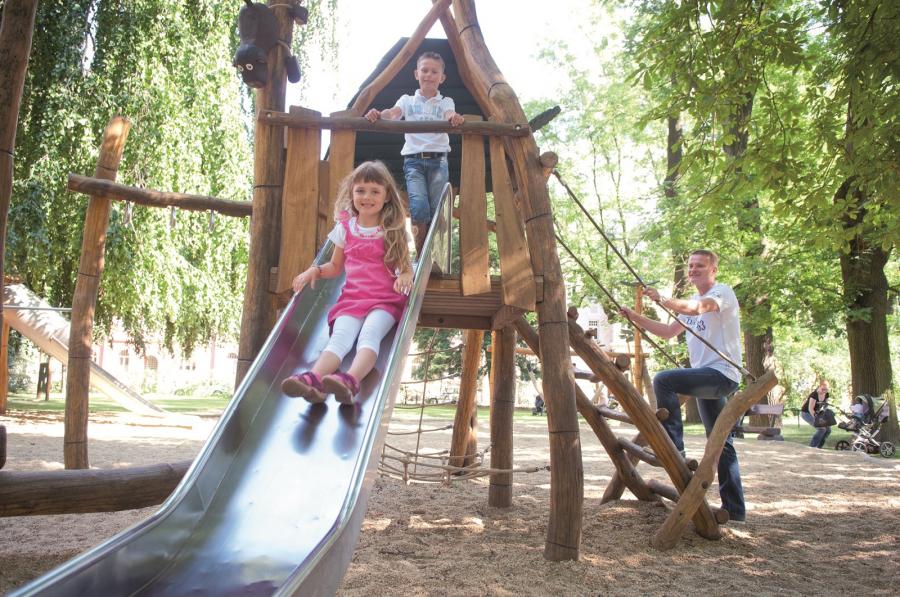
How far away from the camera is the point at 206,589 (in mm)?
2434

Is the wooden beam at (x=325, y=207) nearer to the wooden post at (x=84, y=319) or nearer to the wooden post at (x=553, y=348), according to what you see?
the wooden post at (x=553, y=348)

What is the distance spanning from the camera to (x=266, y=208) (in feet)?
14.2

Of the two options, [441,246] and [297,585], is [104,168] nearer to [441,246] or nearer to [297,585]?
[441,246]

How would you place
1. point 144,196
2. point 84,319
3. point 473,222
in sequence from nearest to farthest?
1. point 473,222
2. point 144,196
3. point 84,319

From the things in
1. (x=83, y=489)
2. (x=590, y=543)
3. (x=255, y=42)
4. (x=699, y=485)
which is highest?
(x=255, y=42)

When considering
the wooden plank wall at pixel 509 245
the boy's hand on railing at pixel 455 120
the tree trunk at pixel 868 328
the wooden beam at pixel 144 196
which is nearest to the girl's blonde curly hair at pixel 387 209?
the boy's hand on railing at pixel 455 120

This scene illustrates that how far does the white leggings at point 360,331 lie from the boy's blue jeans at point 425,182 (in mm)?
1794

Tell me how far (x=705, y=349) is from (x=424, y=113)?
2.85 meters

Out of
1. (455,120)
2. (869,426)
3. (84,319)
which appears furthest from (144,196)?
(869,426)

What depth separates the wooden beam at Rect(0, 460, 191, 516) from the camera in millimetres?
3215

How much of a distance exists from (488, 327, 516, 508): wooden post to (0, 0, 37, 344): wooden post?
4139 millimetres

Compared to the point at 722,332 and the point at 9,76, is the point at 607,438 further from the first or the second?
the point at 9,76

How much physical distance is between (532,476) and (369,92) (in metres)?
5.23

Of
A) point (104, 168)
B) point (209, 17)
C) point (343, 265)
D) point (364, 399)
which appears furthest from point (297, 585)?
point (209, 17)
